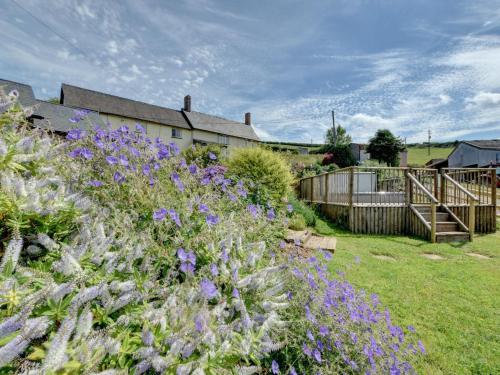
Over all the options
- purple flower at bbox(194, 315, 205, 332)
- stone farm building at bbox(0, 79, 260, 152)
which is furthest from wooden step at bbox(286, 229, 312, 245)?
stone farm building at bbox(0, 79, 260, 152)

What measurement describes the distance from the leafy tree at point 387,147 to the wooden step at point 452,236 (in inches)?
1013

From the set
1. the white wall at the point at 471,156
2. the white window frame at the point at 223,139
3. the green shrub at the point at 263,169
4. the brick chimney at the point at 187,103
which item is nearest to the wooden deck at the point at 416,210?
the green shrub at the point at 263,169

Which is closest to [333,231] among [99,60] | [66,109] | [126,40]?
[126,40]

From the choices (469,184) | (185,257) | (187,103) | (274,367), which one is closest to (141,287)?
(185,257)

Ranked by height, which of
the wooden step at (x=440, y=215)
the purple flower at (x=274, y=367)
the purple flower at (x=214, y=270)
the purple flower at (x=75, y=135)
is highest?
the purple flower at (x=75, y=135)

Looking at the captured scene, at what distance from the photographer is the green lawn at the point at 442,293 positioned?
256 centimetres

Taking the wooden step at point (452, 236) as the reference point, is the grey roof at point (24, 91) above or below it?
above

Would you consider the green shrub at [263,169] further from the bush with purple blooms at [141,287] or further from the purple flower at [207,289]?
the purple flower at [207,289]

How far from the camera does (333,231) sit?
7.82m

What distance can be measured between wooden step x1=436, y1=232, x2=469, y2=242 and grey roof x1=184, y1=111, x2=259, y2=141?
1094 inches

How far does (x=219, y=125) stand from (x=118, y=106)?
11372 millimetres

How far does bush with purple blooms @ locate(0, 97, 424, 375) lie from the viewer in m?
0.94

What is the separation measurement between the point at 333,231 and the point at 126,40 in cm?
834

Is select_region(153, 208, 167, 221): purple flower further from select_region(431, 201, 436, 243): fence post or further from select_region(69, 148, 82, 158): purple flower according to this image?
select_region(431, 201, 436, 243): fence post
